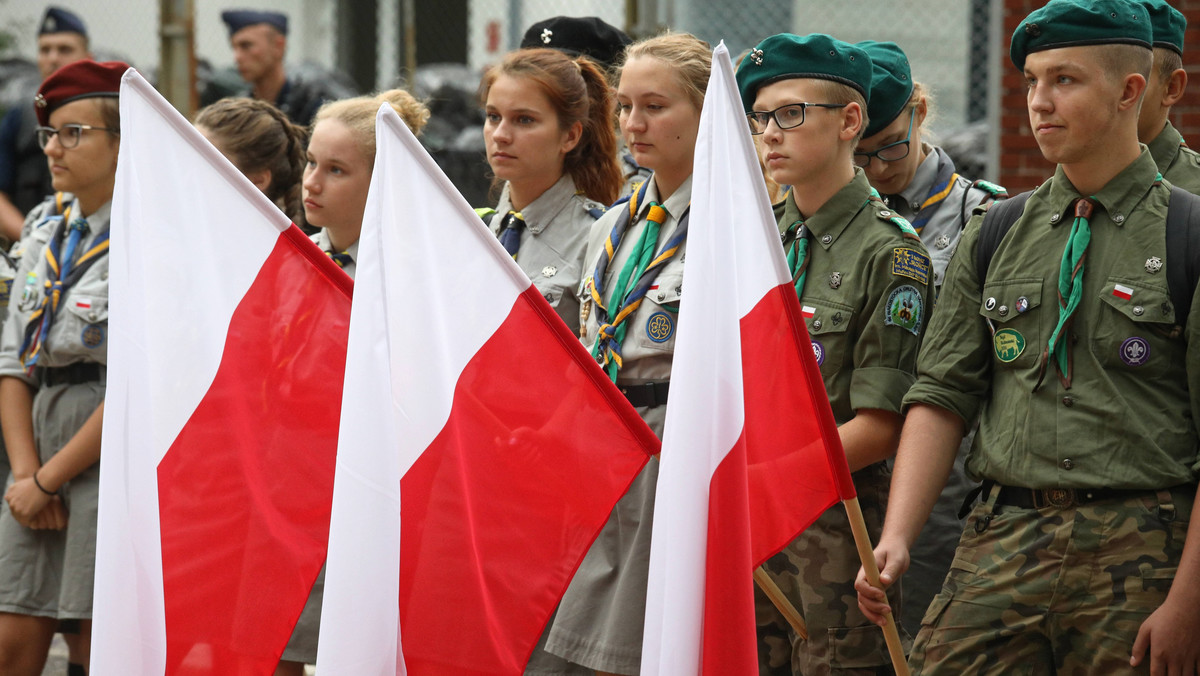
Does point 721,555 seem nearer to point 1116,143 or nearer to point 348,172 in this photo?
point 1116,143

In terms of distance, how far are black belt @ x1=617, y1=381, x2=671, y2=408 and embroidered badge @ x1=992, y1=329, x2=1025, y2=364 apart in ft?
2.90

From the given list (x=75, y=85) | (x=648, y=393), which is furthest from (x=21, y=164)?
(x=648, y=393)

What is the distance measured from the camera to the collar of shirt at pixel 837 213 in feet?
11.1

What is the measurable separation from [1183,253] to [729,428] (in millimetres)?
961

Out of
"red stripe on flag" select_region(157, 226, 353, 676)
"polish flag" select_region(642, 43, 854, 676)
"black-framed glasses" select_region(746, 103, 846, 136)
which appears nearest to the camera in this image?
"polish flag" select_region(642, 43, 854, 676)

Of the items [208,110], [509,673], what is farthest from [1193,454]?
[208,110]

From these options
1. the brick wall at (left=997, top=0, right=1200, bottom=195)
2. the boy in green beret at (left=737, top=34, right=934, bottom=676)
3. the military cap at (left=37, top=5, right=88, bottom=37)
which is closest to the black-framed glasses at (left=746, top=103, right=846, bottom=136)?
the boy in green beret at (left=737, top=34, right=934, bottom=676)

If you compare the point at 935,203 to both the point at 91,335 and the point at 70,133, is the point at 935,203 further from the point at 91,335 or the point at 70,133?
the point at 70,133

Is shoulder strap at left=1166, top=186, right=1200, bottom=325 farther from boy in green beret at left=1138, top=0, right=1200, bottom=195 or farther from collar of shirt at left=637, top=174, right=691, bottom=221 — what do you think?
collar of shirt at left=637, top=174, right=691, bottom=221

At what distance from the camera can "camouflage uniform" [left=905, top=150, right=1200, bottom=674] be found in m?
2.69

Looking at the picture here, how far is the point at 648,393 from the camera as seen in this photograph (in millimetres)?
3514

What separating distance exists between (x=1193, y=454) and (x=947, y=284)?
64 centimetres

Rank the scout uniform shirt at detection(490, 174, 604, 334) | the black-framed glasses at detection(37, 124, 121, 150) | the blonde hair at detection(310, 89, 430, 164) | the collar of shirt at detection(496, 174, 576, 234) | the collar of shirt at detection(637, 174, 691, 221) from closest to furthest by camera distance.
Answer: the collar of shirt at detection(637, 174, 691, 221) → the scout uniform shirt at detection(490, 174, 604, 334) → the collar of shirt at detection(496, 174, 576, 234) → the blonde hair at detection(310, 89, 430, 164) → the black-framed glasses at detection(37, 124, 121, 150)

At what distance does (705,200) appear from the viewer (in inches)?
108
